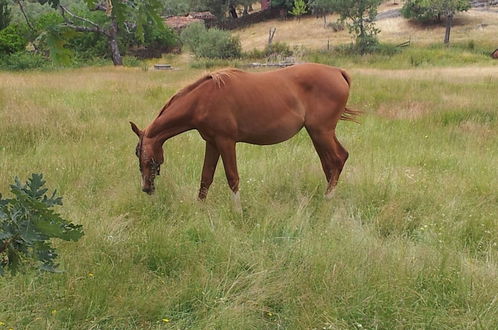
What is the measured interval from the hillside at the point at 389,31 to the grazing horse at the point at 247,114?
34467mm

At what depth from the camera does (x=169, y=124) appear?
4.57m

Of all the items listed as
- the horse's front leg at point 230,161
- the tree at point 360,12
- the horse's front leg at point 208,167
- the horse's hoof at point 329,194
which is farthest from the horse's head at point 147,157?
the tree at point 360,12

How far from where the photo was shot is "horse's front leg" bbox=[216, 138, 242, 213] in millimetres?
4613

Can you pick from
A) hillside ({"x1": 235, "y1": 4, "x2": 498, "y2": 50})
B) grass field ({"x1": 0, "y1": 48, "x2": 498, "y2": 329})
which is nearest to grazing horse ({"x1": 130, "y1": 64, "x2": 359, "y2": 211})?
grass field ({"x1": 0, "y1": 48, "x2": 498, "y2": 329})

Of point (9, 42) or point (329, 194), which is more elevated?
point (9, 42)

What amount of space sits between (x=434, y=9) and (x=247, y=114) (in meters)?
40.9

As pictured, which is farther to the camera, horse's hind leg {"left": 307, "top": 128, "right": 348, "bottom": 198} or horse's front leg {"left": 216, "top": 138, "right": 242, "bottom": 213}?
horse's hind leg {"left": 307, "top": 128, "right": 348, "bottom": 198}

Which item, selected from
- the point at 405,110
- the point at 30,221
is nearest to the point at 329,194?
the point at 30,221

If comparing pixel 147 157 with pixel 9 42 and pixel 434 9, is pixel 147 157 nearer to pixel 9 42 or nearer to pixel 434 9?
pixel 9 42

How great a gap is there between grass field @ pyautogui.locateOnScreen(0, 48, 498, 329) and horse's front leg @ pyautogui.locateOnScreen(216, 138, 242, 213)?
15 cm

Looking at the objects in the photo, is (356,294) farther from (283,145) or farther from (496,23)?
(496,23)

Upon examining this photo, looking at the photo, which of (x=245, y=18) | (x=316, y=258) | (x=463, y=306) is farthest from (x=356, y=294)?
(x=245, y=18)

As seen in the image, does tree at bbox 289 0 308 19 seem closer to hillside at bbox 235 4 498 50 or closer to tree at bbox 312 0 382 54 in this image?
A: hillside at bbox 235 4 498 50

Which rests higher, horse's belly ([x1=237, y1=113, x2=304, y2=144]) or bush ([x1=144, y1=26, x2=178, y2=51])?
horse's belly ([x1=237, y1=113, x2=304, y2=144])
